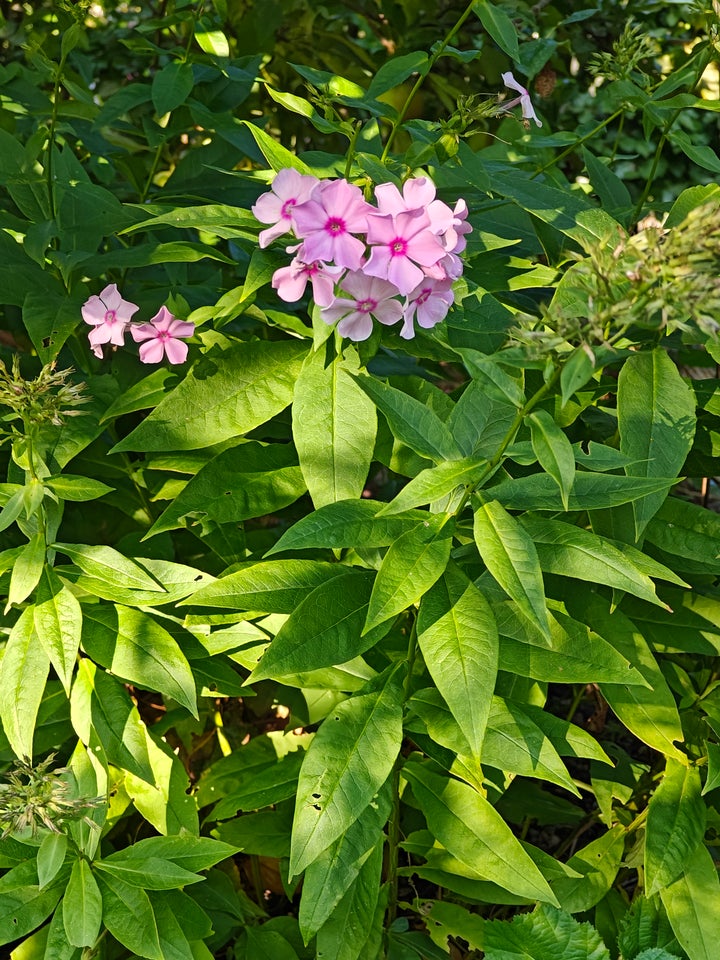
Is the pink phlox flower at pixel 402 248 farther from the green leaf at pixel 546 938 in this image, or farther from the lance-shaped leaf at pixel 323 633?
the green leaf at pixel 546 938

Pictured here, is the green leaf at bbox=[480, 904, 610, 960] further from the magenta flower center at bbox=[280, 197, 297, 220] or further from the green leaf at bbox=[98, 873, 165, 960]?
the magenta flower center at bbox=[280, 197, 297, 220]

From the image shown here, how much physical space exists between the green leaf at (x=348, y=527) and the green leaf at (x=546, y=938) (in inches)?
26.8

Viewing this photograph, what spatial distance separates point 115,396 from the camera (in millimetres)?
1565

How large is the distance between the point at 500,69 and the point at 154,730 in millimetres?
2331

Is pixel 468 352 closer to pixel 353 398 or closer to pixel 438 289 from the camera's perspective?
pixel 438 289

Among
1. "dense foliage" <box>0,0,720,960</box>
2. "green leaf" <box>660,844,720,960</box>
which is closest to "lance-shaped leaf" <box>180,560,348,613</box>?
"dense foliage" <box>0,0,720,960</box>

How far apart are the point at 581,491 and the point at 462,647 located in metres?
0.24

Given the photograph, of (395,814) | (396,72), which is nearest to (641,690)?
(395,814)

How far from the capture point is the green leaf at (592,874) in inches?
61.4

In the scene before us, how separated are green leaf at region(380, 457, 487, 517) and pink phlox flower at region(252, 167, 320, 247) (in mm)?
360

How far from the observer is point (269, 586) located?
1346mm

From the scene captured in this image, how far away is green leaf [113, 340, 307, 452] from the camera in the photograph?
140 centimetres

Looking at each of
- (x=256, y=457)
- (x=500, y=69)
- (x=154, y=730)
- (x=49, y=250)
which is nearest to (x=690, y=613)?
(x=256, y=457)

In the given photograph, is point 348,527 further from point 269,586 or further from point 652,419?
point 652,419
